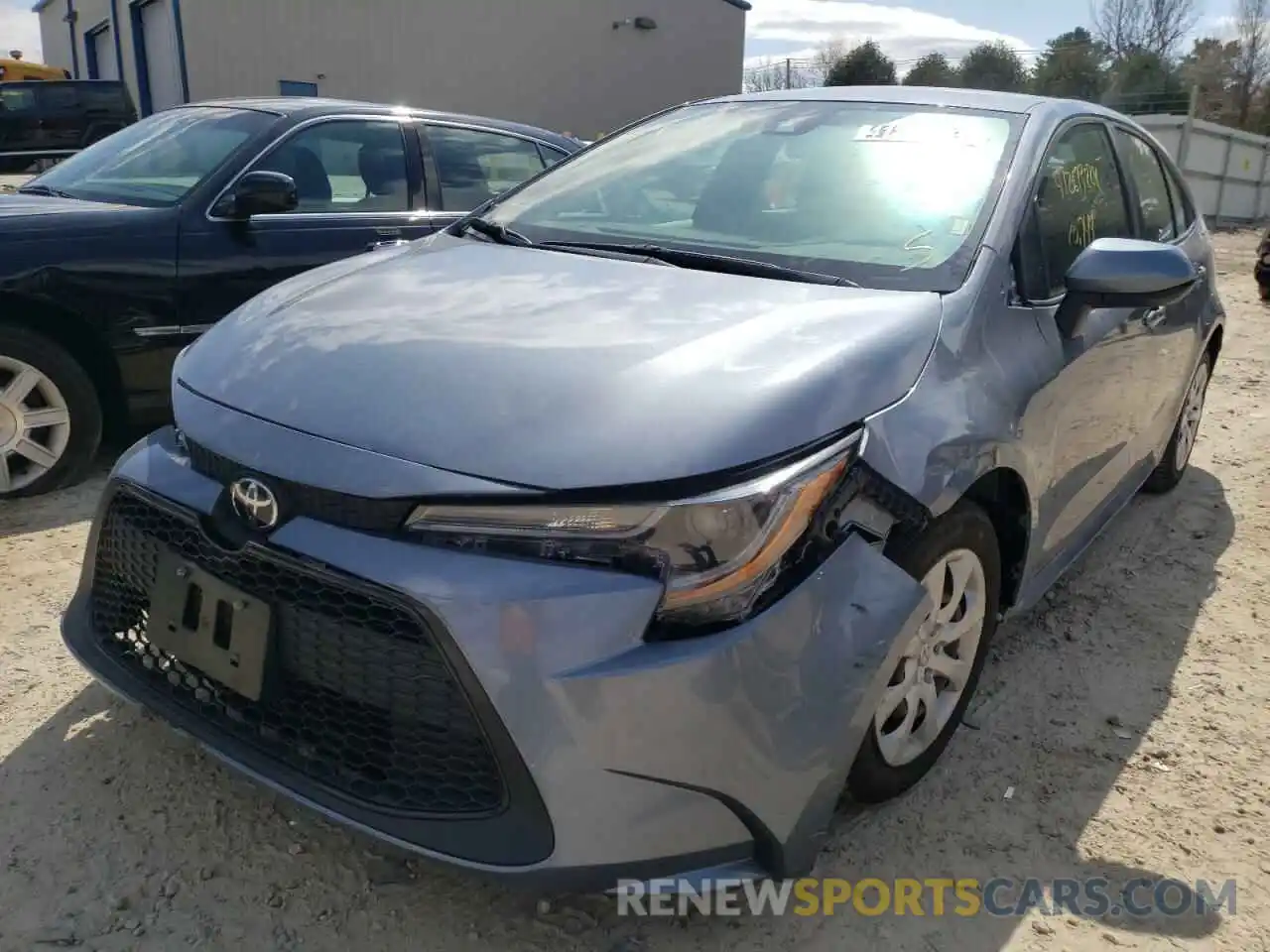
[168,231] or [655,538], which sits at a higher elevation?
[168,231]

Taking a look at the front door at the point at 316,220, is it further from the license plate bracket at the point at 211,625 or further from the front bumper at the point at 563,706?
the front bumper at the point at 563,706

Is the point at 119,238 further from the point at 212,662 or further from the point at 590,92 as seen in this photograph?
the point at 590,92

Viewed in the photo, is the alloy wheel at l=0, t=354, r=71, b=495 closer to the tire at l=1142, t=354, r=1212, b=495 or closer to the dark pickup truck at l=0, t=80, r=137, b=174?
the tire at l=1142, t=354, r=1212, b=495

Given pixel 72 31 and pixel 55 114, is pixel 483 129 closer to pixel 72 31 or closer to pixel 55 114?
pixel 55 114

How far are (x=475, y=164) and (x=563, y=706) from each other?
157 inches

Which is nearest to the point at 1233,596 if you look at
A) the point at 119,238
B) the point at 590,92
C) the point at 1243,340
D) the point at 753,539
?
the point at 753,539

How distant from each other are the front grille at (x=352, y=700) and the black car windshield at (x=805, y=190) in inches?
51.5

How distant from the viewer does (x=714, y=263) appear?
2.44 meters

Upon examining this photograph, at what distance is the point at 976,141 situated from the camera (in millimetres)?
2713

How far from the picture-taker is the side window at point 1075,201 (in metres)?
2.62

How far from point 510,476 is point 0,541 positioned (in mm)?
2722

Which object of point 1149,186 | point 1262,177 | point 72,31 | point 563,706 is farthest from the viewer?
point 72,31
